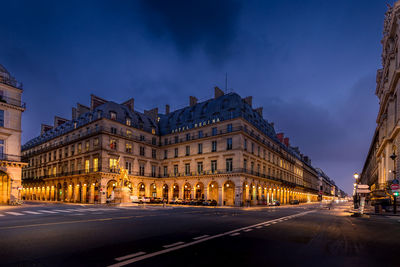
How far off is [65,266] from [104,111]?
46.0 meters

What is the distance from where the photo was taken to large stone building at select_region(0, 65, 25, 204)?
33.3 meters

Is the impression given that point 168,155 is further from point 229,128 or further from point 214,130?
point 229,128

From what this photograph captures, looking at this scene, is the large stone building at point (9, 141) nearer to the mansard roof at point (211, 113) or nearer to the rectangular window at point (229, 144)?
the mansard roof at point (211, 113)

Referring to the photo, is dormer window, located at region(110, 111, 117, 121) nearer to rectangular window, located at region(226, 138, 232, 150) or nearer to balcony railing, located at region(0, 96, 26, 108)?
balcony railing, located at region(0, 96, 26, 108)

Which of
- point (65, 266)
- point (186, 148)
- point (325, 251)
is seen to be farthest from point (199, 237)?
point (186, 148)

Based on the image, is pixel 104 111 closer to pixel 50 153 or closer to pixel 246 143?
pixel 50 153

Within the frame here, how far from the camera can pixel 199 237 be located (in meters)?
9.80

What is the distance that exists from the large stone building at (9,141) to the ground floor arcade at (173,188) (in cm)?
1292

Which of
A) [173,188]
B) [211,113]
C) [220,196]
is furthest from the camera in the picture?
[173,188]

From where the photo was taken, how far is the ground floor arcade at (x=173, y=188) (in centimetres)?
4502

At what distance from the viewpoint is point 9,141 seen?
33.8m

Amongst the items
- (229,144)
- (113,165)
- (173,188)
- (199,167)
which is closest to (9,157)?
(113,165)

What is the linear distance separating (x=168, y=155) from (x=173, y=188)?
23.8ft

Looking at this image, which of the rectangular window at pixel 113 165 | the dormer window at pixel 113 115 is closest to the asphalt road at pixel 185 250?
the rectangular window at pixel 113 165
